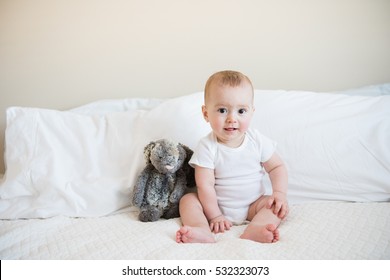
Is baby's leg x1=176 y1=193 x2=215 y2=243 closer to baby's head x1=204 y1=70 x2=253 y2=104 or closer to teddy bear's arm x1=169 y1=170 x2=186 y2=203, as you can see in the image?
teddy bear's arm x1=169 y1=170 x2=186 y2=203

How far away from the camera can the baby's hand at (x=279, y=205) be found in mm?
837

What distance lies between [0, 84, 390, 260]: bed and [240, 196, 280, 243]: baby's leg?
28 millimetres

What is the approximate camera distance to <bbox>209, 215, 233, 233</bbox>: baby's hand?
0.84 m

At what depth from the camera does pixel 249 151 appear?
930 millimetres

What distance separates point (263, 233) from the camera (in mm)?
746

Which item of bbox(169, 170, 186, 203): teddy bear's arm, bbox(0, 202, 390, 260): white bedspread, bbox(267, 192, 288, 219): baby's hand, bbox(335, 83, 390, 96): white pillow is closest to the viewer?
bbox(0, 202, 390, 260): white bedspread

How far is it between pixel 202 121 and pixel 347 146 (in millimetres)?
500

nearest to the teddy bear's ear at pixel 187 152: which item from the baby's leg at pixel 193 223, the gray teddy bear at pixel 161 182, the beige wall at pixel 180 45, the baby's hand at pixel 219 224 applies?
the gray teddy bear at pixel 161 182

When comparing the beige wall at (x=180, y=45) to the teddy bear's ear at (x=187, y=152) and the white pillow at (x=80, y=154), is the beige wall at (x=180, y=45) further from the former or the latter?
the teddy bear's ear at (x=187, y=152)

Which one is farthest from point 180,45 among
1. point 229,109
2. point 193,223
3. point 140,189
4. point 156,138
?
point 193,223

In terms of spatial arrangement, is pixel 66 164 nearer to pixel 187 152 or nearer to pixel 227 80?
pixel 187 152

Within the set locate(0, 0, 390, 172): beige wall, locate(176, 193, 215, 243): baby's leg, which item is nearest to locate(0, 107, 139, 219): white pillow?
locate(176, 193, 215, 243): baby's leg
